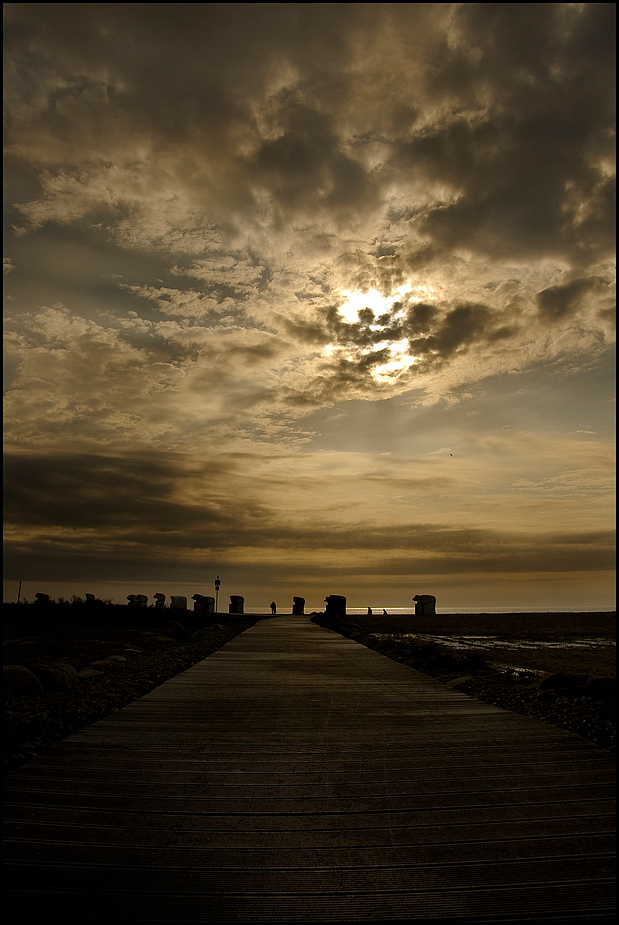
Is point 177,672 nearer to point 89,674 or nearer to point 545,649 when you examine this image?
point 89,674

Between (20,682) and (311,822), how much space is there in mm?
5434

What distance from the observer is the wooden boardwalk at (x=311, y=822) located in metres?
2.48

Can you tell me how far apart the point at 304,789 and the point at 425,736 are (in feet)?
5.46

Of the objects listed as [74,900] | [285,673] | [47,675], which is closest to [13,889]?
[74,900]

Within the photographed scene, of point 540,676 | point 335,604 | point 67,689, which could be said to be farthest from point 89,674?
point 335,604

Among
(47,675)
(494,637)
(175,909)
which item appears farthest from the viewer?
(494,637)

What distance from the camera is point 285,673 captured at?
8938 mm

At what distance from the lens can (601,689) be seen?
256 inches

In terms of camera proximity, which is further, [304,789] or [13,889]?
[304,789]

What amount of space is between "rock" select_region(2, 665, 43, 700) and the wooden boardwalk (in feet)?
7.09

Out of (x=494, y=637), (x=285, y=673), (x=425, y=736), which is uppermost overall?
(x=425, y=736)

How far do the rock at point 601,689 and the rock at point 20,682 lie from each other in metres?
6.71

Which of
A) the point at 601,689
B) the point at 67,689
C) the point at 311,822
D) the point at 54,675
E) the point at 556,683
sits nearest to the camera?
the point at 311,822

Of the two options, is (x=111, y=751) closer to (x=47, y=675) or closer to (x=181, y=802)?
(x=181, y=802)
